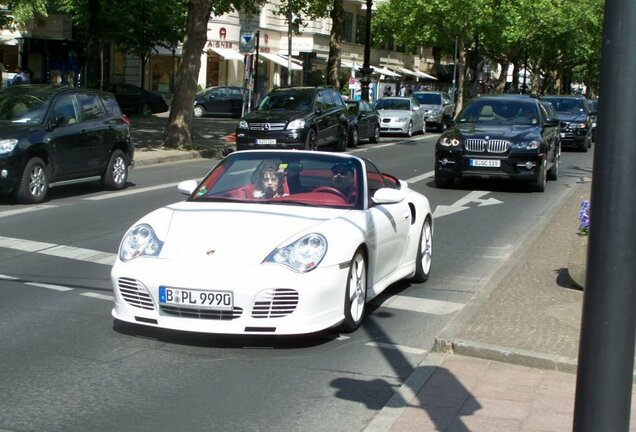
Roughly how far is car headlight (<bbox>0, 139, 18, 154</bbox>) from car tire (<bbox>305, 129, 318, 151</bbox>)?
1095 cm

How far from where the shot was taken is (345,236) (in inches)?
279

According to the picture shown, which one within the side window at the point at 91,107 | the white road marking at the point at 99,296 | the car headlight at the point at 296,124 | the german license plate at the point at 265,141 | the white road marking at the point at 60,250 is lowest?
the white road marking at the point at 99,296

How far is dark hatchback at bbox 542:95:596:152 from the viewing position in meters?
30.8

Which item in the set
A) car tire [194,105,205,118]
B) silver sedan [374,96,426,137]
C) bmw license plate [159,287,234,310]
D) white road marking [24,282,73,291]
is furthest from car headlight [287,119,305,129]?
car tire [194,105,205,118]

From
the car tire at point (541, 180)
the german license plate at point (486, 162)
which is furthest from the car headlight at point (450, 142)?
the car tire at point (541, 180)

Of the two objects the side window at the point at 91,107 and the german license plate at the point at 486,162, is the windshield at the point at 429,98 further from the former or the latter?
the side window at the point at 91,107

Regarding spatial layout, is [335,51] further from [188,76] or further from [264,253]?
[264,253]

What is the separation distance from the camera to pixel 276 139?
2427cm

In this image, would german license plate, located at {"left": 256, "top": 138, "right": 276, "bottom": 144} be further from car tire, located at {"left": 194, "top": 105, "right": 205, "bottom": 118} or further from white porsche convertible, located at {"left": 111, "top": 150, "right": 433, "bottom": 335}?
car tire, located at {"left": 194, "top": 105, "right": 205, "bottom": 118}

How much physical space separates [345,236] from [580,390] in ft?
12.9

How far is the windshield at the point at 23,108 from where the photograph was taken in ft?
49.3

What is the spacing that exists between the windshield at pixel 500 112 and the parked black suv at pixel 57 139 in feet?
21.7

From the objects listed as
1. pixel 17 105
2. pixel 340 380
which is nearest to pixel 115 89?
pixel 17 105

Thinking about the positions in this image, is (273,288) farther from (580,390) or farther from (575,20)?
(575,20)
